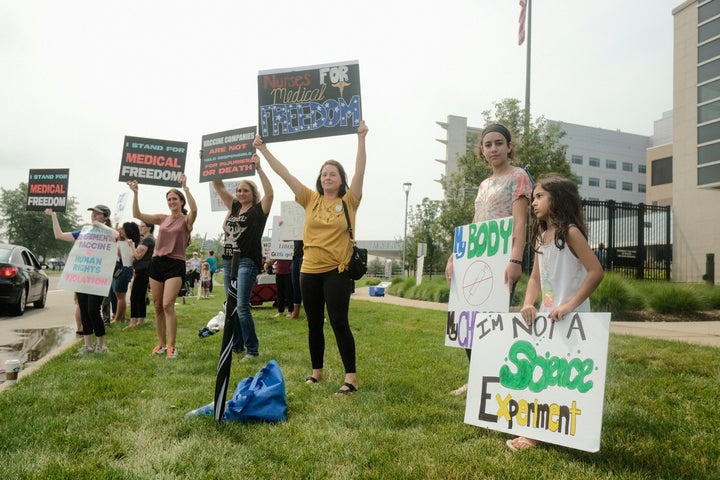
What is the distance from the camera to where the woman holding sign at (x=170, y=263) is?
6.12 meters

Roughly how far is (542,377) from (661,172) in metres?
51.2

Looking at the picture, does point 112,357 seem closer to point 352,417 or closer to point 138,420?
point 138,420

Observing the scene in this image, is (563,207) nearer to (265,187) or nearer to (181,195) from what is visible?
(265,187)

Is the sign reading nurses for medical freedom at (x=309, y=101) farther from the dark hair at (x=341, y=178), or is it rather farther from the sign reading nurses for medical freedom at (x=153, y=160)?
the sign reading nurses for medical freedom at (x=153, y=160)

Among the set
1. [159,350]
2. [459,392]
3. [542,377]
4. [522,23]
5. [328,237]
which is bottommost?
[159,350]

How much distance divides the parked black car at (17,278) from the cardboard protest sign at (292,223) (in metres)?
5.78

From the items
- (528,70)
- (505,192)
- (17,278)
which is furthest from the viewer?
(528,70)

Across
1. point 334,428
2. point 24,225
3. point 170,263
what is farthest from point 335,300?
point 24,225

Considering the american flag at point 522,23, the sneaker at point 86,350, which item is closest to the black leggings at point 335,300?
the sneaker at point 86,350

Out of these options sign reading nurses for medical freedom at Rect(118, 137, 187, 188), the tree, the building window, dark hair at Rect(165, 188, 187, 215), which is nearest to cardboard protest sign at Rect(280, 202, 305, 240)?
sign reading nurses for medical freedom at Rect(118, 137, 187, 188)

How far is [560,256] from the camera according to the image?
10.6 ft

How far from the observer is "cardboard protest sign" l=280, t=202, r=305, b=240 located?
34.8ft

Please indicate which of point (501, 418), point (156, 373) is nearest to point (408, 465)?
point (501, 418)

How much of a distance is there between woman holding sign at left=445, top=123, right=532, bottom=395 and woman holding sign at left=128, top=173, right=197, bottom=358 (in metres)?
3.69
